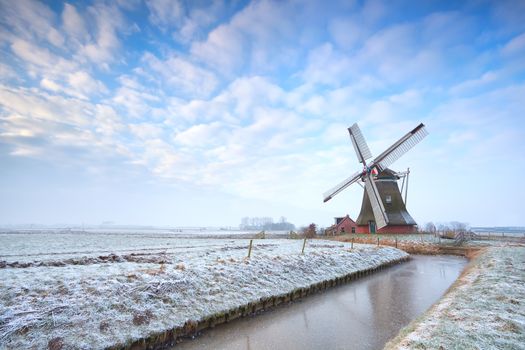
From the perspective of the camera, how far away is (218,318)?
9.93m

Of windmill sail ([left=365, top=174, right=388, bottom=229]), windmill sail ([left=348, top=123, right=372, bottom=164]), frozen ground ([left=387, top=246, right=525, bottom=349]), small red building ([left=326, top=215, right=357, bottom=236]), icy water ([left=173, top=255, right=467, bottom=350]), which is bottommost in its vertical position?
icy water ([left=173, top=255, right=467, bottom=350])

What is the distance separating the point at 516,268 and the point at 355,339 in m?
14.3

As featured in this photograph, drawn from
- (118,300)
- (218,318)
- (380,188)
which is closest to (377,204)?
(380,188)

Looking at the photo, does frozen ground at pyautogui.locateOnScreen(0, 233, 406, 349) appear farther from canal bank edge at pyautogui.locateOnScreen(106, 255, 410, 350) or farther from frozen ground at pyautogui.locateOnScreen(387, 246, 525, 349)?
frozen ground at pyautogui.locateOnScreen(387, 246, 525, 349)

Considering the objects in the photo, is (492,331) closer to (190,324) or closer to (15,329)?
(190,324)

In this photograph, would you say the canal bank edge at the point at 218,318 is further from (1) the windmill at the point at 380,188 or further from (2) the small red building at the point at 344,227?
(2) the small red building at the point at 344,227

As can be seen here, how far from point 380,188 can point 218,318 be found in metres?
41.2

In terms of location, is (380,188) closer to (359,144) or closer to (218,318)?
(359,144)

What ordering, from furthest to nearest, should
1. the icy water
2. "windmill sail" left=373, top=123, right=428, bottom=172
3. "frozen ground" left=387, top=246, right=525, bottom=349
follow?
"windmill sail" left=373, top=123, right=428, bottom=172, the icy water, "frozen ground" left=387, top=246, right=525, bottom=349

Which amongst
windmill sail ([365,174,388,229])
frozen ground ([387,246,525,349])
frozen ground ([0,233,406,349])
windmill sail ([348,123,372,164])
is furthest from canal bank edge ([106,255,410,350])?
windmill sail ([348,123,372,164])

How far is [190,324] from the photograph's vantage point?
905cm

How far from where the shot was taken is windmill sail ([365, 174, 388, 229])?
40178 millimetres

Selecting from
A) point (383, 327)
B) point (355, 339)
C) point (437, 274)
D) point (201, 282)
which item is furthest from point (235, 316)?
point (437, 274)

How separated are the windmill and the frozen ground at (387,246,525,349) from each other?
29.8 m
